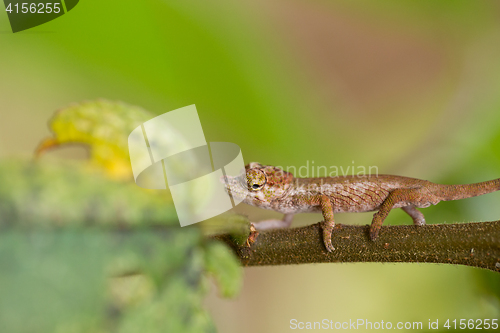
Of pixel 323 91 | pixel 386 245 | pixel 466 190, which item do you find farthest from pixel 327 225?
pixel 323 91

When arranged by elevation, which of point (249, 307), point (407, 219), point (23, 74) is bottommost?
point (249, 307)

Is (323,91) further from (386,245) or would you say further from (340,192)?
(386,245)

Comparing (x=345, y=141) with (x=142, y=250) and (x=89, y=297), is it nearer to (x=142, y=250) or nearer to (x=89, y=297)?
(x=142, y=250)

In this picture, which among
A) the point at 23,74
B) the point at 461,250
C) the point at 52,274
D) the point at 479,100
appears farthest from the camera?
the point at 479,100

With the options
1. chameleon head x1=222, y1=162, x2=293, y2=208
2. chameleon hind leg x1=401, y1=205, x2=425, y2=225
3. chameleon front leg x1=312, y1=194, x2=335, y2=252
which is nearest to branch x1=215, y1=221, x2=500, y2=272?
chameleon front leg x1=312, y1=194, x2=335, y2=252

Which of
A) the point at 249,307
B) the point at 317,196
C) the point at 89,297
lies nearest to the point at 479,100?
the point at 317,196

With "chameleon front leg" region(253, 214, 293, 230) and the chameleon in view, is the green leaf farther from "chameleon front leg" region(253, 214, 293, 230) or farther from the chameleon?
"chameleon front leg" region(253, 214, 293, 230)
